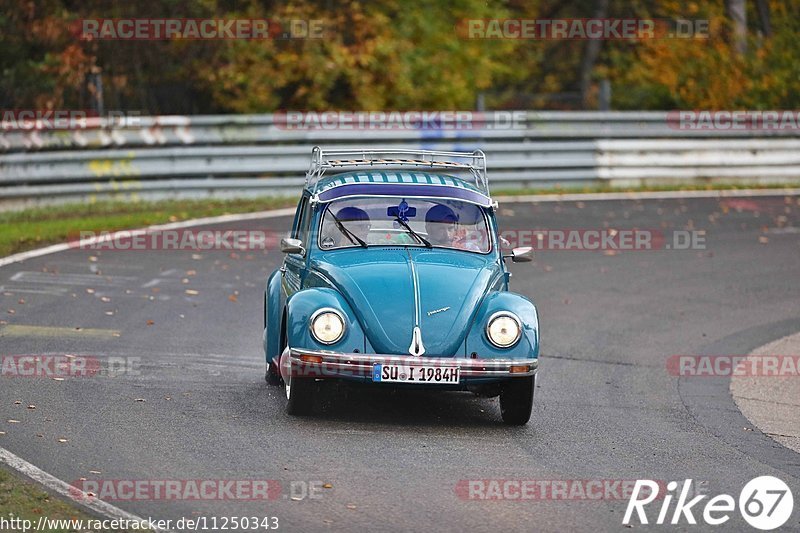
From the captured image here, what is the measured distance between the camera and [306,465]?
26.4ft

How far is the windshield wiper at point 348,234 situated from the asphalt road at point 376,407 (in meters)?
1.05

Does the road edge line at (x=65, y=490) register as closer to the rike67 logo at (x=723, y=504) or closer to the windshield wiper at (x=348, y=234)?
the rike67 logo at (x=723, y=504)

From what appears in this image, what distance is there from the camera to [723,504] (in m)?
7.51

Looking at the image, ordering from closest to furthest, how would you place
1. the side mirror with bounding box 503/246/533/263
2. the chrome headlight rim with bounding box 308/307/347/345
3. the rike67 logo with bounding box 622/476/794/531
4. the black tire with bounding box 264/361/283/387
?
the rike67 logo with bounding box 622/476/794/531 → the chrome headlight rim with bounding box 308/307/347/345 → the side mirror with bounding box 503/246/533/263 → the black tire with bounding box 264/361/283/387

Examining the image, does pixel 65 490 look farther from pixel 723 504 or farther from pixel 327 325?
pixel 723 504

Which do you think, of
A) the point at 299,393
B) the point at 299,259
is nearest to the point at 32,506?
the point at 299,393

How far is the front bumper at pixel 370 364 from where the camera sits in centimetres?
898

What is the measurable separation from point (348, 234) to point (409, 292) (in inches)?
44.9

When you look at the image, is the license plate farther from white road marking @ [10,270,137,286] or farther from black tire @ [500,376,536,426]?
white road marking @ [10,270,137,286]

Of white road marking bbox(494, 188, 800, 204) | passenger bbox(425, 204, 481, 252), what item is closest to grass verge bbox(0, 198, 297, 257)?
white road marking bbox(494, 188, 800, 204)

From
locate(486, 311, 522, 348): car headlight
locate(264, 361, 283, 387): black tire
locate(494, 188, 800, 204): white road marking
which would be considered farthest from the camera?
locate(494, 188, 800, 204): white road marking

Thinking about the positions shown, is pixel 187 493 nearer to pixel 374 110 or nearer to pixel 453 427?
pixel 453 427

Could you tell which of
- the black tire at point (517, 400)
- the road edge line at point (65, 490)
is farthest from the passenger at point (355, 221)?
the road edge line at point (65, 490)

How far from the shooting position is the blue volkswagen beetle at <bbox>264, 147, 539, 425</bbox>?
29.7 ft
